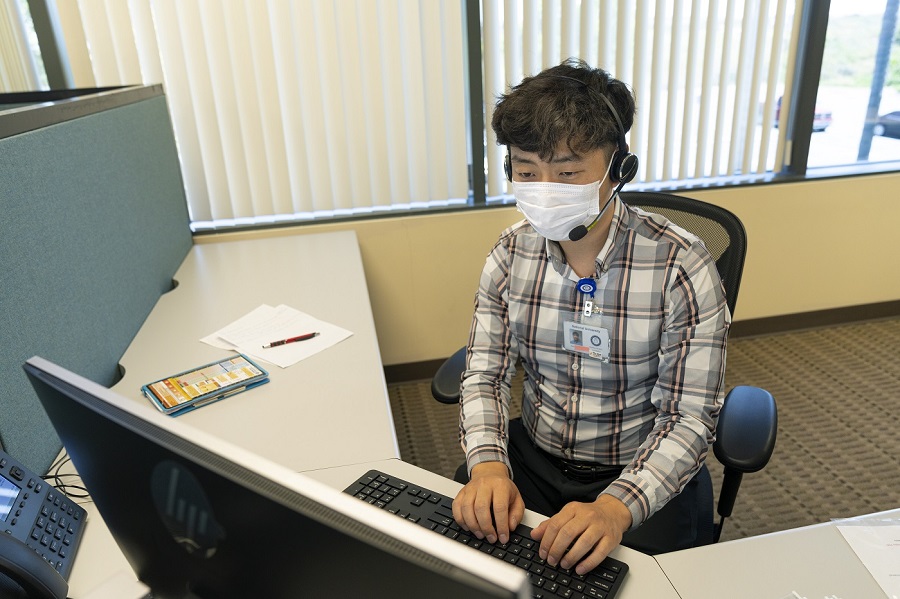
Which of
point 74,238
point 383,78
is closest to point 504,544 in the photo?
point 74,238

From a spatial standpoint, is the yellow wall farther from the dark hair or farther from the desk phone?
the desk phone

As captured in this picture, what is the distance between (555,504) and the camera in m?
1.21

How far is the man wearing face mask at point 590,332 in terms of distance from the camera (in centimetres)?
103

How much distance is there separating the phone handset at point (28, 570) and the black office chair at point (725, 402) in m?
0.69

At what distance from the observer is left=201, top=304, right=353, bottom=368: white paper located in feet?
4.70

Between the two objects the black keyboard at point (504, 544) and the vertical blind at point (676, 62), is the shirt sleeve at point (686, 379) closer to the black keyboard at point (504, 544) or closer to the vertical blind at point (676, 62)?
the black keyboard at point (504, 544)

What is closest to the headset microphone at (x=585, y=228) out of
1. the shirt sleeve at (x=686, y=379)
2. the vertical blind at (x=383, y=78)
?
the shirt sleeve at (x=686, y=379)

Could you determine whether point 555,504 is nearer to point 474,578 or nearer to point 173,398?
point 173,398

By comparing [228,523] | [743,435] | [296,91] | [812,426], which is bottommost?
[812,426]

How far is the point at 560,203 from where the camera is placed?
3.55 feet

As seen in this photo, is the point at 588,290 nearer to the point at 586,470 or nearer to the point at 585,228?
the point at 585,228

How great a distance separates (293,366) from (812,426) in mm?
1849

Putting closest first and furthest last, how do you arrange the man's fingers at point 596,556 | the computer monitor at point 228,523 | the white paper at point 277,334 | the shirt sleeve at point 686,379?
1. the computer monitor at point 228,523
2. the man's fingers at point 596,556
3. the shirt sleeve at point 686,379
4. the white paper at point 277,334

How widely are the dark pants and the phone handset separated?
0.65 m
